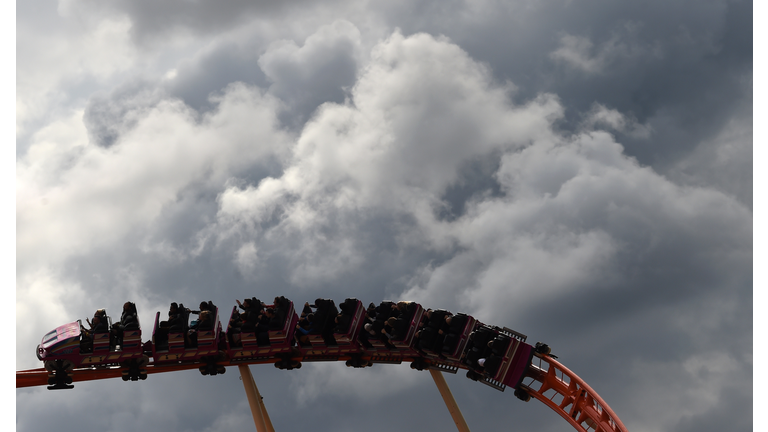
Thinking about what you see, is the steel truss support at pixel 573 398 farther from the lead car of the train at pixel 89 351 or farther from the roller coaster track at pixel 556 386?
the lead car of the train at pixel 89 351

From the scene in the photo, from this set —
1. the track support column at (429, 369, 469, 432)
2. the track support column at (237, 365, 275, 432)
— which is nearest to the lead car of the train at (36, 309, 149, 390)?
the track support column at (237, 365, 275, 432)

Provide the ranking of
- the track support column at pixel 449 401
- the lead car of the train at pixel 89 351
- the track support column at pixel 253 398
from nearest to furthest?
the lead car of the train at pixel 89 351 → the track support column at pixel 253 398 → the track support column at pixel 449 401

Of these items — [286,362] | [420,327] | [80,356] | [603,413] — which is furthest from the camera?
[420,327]

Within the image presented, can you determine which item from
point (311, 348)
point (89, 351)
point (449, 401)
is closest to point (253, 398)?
point (311, 348)

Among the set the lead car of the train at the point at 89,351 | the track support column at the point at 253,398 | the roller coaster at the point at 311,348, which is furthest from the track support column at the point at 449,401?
the lead car of the train at the point at 89,351

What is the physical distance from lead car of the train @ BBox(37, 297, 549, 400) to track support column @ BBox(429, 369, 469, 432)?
1.23ft

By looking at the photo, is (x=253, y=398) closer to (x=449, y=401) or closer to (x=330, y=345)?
(x=330, y=345)

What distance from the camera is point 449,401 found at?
14469 millimetres

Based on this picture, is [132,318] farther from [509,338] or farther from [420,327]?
[509,338]

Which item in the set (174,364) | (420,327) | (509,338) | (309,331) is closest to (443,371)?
(420,327)

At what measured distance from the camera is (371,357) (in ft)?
46.0

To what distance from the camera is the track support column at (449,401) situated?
14133 millimetres

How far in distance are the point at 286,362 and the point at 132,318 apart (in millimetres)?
3326

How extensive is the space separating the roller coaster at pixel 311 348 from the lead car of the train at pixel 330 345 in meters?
0.02
